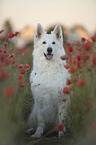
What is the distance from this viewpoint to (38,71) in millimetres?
3793

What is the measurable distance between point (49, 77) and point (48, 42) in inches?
27.1

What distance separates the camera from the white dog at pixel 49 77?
141 inches

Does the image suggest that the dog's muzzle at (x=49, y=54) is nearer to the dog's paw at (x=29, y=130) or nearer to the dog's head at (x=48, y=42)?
the dog's head at (x=48, y=42)

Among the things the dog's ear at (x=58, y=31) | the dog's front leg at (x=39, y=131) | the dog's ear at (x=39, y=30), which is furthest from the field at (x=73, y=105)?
the dog's ear at (x=39, y=30)

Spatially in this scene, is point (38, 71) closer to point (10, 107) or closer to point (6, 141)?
point (10, 107)

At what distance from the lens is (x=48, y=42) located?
361 centimetres

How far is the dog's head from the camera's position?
355 centimetres

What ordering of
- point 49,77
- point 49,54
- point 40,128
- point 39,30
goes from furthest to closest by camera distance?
point 40,128
point 39,30
point 49,77
point 49,54

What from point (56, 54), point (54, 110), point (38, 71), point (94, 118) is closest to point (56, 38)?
point (56, 54)

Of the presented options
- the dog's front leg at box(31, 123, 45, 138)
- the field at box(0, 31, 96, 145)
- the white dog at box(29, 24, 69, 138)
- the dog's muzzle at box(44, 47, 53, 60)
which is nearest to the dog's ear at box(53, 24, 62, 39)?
the white dog at box(29, 24, 69, 138)

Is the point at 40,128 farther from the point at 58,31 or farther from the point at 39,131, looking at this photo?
the point at 58,31

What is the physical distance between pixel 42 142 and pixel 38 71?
1.37 m

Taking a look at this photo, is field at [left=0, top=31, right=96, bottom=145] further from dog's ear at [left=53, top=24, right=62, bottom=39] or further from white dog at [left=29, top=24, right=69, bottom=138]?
dog's ear at [left=53, top=24, right=62, bottom=39]

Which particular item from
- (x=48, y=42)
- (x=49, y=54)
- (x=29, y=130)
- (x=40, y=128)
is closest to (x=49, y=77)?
(x=49, y=54)
